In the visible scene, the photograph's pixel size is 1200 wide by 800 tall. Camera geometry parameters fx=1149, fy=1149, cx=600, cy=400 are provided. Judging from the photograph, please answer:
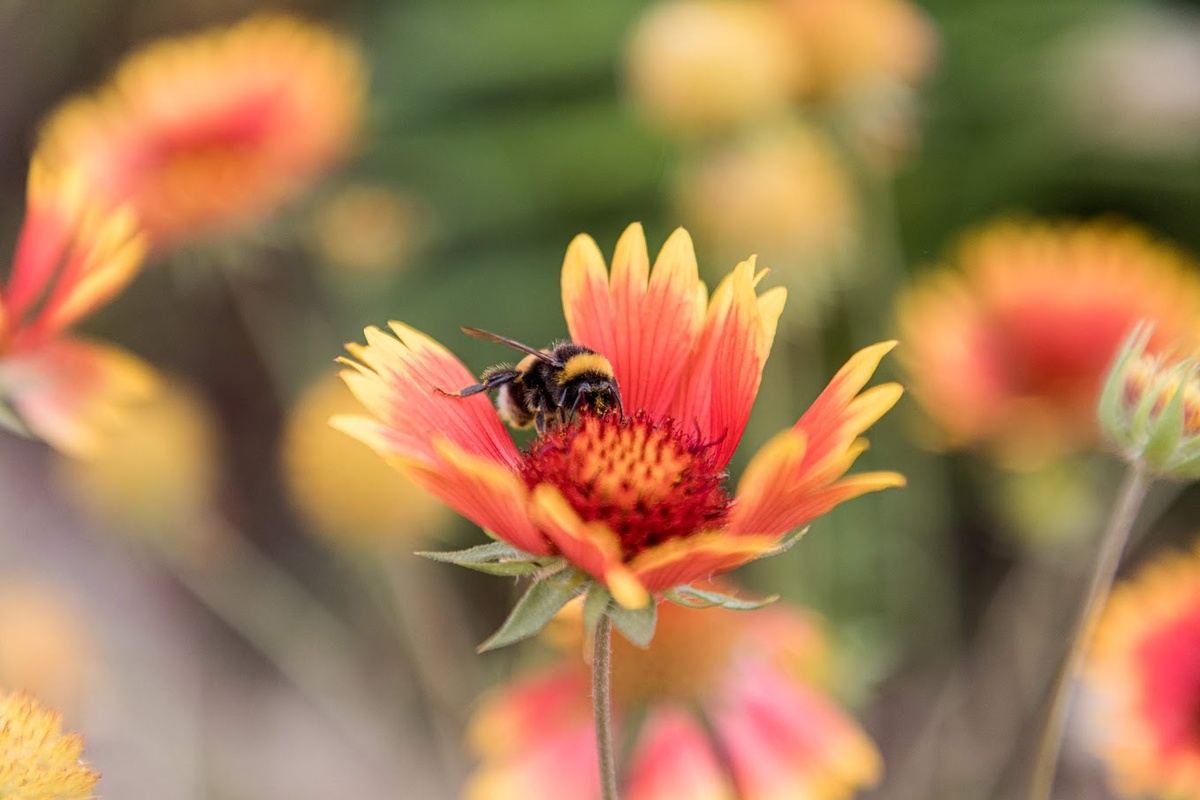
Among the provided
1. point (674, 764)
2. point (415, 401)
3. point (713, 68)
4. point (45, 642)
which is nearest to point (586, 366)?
point (415, 401)

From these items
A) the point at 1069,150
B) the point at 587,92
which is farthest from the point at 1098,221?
the point at 587,92

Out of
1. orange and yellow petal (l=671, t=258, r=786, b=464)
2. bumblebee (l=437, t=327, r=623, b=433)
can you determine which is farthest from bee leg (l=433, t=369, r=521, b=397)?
orange and yellow petal (l=671, t=258, r=786, b=464)

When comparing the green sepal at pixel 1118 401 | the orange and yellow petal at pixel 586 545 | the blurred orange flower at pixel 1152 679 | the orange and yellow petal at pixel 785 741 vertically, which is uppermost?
the orange and yellow petal at pixel 586 545

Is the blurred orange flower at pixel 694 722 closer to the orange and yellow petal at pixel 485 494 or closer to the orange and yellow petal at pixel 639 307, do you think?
the orange and yellow petal at pixel 639 307

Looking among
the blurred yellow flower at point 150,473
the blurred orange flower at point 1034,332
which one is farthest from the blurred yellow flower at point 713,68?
the blurred yellow flower at point 150,473

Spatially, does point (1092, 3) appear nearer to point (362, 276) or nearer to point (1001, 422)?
point (1001, 422)

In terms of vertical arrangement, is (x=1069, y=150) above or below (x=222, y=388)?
above
